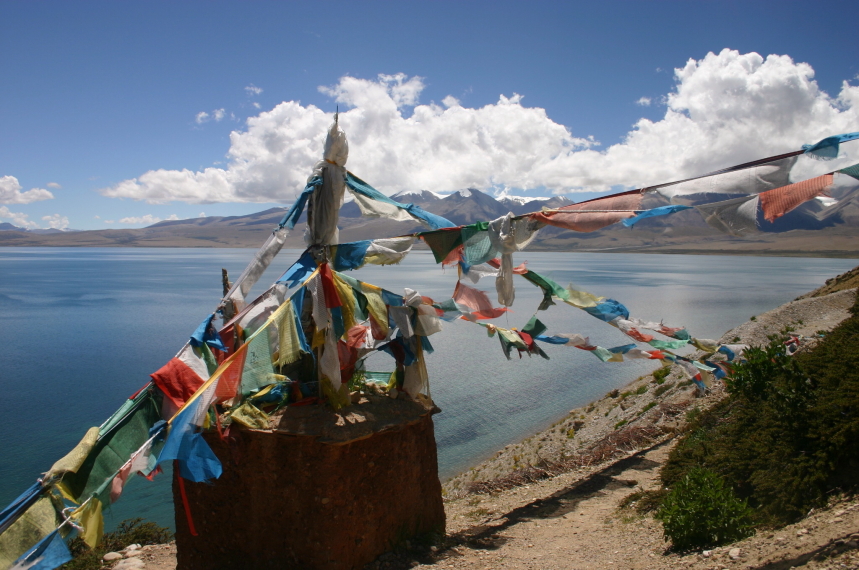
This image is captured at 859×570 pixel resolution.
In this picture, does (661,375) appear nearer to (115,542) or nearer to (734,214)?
(734,214)

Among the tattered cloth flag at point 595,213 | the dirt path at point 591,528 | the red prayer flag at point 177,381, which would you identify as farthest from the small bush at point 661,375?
the red prayer flag at point 177,381

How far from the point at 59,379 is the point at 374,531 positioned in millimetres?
24543

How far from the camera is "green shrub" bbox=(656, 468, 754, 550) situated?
A: 662 cm

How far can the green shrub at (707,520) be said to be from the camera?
662cm

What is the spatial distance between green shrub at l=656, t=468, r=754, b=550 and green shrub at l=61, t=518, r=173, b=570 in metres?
8.57

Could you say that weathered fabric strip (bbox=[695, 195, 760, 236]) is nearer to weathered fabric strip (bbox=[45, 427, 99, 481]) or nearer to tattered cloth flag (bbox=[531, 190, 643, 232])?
tattered cloth flag (bbox=[531, 190, 643, 232])

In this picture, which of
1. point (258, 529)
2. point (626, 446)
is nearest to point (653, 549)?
point (258, 529)

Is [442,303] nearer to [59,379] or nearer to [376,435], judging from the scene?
[376,435]

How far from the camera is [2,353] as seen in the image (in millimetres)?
31297

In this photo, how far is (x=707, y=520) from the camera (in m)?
6.63

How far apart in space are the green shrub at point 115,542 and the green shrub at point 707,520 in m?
8.57

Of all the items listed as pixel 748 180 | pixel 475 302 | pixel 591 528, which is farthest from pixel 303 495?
pixel 748 180

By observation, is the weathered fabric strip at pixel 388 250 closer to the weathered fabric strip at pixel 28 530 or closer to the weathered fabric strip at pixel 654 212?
the weathered fabric strip at pixel 654 212

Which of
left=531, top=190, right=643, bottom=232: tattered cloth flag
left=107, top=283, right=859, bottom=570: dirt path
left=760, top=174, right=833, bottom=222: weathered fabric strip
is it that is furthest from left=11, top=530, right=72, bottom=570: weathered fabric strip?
left=760, top=174, right=833, bottom=222: weathered fabric strip
